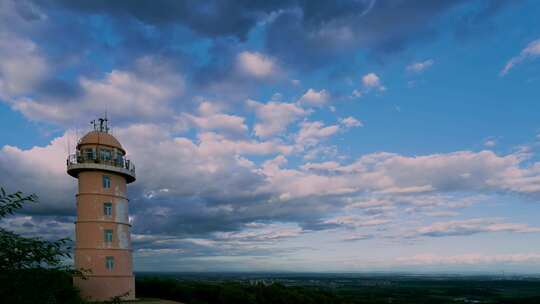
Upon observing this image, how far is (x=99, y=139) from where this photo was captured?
30875 millimetres

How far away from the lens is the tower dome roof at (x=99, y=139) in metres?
30.6

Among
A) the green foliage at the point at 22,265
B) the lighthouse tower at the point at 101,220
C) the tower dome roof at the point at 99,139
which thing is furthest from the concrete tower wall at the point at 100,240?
the green foliage at the point at 22,265

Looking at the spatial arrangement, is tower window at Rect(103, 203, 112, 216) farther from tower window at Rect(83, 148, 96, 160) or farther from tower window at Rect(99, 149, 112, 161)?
tower window at Rect(83, 148, 96, 160)

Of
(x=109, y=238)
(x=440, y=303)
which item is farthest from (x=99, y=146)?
(x=440, y=303)

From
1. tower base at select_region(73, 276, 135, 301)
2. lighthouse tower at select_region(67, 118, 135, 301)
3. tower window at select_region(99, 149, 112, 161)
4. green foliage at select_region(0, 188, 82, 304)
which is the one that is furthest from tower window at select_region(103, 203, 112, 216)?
green foliage at select_region(0, 188, 82, 304)

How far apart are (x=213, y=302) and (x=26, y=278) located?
32505 millimetres

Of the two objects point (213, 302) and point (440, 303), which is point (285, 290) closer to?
point (213, 302)

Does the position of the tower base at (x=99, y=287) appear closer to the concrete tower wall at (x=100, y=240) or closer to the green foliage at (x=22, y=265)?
the concrete tower wall at (x=100, y=240)

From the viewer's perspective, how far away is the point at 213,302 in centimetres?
3897

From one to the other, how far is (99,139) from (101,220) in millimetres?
6007

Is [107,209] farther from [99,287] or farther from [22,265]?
[22,265]

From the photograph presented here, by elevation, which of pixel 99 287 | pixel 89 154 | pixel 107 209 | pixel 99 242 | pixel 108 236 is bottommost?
pixel 99 287

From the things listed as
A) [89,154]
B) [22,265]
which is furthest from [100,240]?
Answer: [22,265]

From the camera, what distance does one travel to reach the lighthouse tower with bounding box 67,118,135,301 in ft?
94.8
